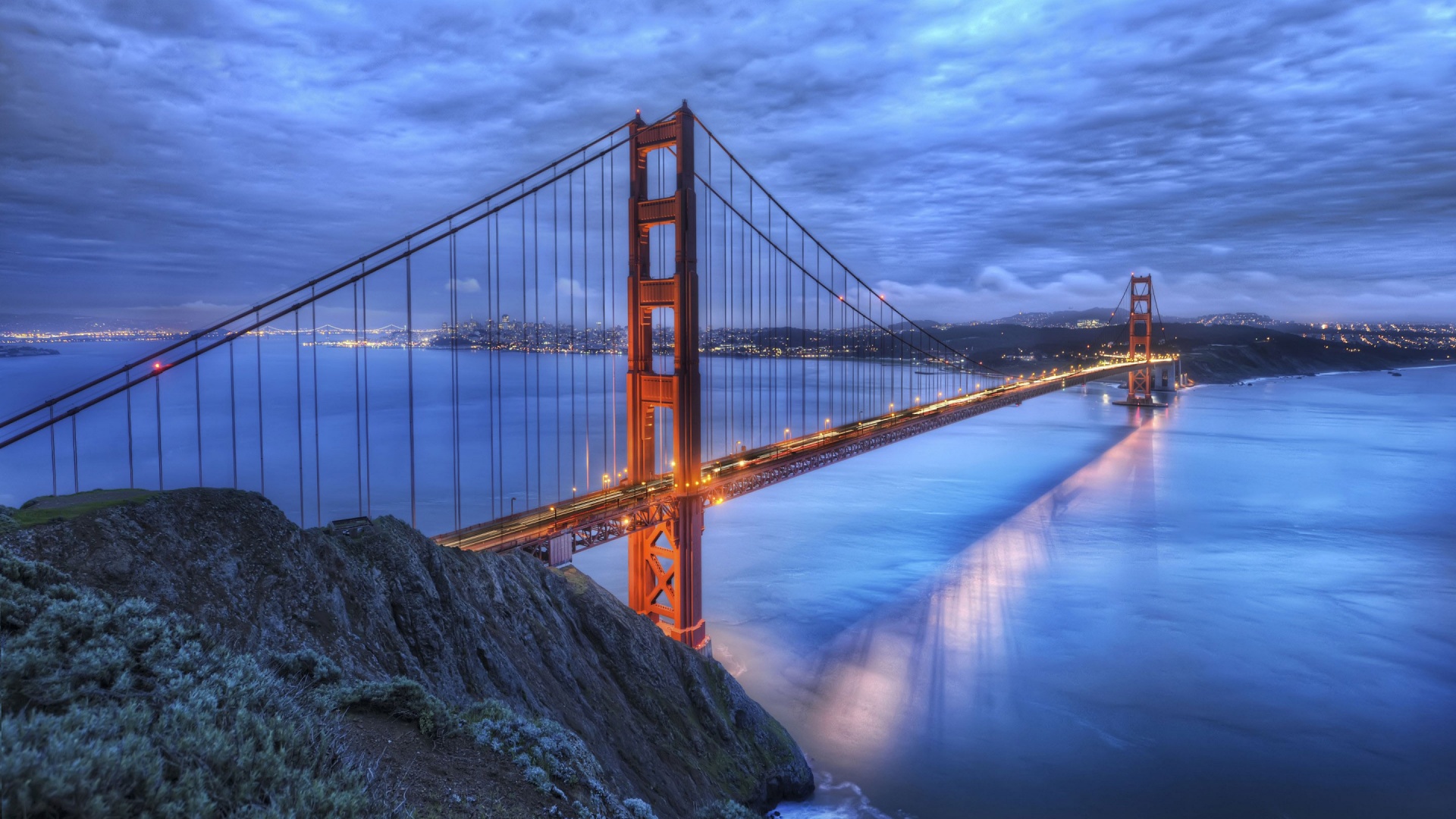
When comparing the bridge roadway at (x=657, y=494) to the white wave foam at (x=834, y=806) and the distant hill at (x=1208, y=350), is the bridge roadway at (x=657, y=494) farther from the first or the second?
the distant hill at (x=1208, y=350)

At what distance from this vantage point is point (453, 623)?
380 inches

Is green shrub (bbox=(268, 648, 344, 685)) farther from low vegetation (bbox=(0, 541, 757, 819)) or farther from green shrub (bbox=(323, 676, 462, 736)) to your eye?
green shrub (bbox=(323, 676, 462, 736))

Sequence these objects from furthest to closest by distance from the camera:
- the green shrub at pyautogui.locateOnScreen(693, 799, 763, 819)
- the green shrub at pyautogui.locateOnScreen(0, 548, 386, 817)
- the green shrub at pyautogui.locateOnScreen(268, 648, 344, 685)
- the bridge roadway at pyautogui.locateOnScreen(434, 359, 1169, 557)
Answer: the bridge roadway at pyautogui.locateOnScreen(434, 359, 1169, 557) → the green shrub at pyautogui.locateOnScreen(693, 799, 763, 819) → the green shrub at pyautogui.locateOnScreen(268, 648, 344, 685) → the green shrub at pyautogui.locateOnScreen(0, 548, 386, 817)

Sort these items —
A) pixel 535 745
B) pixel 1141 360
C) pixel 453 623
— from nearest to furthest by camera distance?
pixel 535 745 < pixel 453 623 < pixel 1141 360

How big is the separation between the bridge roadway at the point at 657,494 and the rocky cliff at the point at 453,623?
1.20m

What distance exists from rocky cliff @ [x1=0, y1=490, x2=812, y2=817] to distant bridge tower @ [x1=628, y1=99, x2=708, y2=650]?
149 inches

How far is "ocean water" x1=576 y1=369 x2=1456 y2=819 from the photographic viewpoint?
14.3 metres

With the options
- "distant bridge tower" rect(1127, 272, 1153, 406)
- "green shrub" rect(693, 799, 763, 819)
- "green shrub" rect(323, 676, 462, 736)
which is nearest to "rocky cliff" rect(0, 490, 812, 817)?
"green shrub" rect(693, 799, 763, 819)

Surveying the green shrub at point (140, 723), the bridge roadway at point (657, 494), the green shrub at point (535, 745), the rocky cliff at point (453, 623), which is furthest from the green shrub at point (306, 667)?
the bridge roadway at point (657, 494)

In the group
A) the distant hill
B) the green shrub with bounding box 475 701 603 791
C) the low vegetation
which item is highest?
the distant hill

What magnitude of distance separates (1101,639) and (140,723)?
22.6 m

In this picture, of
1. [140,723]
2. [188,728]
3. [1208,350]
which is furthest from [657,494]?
[1208,350]

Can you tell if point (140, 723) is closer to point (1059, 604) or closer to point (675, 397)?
point (675, 397)

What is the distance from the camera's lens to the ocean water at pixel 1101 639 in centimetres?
1427
